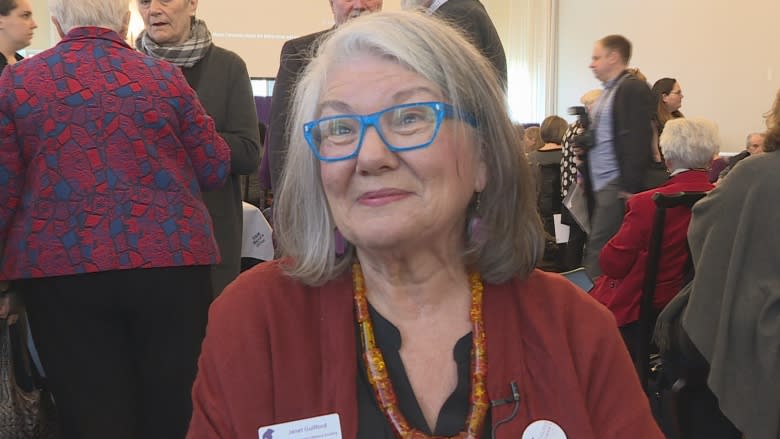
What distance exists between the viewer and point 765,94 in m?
8.04

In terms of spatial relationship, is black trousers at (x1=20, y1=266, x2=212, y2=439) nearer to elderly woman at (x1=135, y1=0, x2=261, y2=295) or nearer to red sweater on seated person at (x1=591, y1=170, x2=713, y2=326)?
elderly woman at (x1=135, y1=0, x2=261, y2=295)

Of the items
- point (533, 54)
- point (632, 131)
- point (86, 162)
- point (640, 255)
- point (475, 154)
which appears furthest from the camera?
point (533, 54)

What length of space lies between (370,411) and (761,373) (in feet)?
5.17

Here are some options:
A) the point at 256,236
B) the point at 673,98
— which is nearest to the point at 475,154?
the point at 256,236

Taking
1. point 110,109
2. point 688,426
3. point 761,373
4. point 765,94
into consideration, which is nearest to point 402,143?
point 110,109

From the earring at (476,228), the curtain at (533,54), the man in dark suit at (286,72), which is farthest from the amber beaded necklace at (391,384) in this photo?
the curtain at (533,54)

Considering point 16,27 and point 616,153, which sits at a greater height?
point 16,27

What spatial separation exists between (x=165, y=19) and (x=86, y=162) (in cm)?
79

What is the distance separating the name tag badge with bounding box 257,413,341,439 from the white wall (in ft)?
25.6

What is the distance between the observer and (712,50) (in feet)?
28.5

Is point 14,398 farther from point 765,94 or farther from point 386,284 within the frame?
point 765,94

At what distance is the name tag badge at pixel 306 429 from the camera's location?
1221 mm

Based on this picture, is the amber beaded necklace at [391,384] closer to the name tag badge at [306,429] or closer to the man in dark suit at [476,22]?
the name tag badge at [306,429]

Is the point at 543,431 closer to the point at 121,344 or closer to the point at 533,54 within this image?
the point at 121,344
